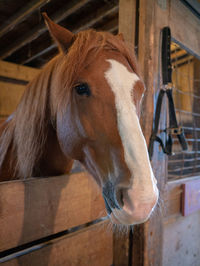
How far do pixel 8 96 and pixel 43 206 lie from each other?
3.45 meters

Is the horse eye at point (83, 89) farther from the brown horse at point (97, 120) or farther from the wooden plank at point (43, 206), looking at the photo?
the wooden plank at point (43, 206)

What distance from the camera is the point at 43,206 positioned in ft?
2.83

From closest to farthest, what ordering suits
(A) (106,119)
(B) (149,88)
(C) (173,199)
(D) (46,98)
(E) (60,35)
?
(A) (106,119), (E) (60,35), (D) (46,98), (B) (149,88), (C) (173,199)

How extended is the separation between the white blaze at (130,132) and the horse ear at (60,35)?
234mm

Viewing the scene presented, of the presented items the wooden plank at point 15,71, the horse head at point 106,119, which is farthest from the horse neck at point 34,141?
the wooden plank at point 15,71

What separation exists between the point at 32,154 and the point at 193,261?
1961 mm

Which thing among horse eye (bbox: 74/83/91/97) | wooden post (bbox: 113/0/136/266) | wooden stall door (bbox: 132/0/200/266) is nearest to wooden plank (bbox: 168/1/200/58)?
wooden stall door (bbox: 132/0/200/266)

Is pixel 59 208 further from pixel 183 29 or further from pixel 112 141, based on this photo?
pixel 183 29

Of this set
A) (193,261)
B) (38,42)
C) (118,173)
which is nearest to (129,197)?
(118,173)

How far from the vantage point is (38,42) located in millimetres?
3207

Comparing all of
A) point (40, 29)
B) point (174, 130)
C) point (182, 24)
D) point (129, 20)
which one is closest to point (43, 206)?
point (174, 130)

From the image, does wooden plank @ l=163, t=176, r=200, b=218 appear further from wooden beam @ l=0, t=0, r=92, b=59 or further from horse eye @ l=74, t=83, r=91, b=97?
wooden beam @ l=0, t=0, r=92, b=59

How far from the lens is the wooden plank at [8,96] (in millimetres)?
3618

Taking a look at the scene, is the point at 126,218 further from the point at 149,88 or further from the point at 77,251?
the point at 149,88
